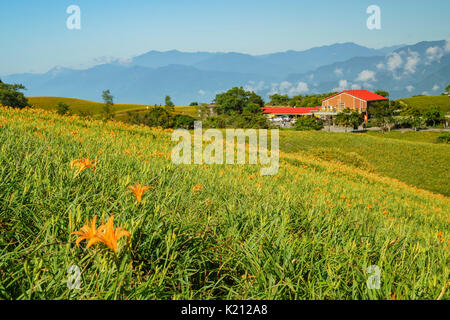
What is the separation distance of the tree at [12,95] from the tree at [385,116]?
59.9 metres

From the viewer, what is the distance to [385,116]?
5741 cm

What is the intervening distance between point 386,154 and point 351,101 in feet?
174

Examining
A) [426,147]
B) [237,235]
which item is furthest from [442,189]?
[237,235]

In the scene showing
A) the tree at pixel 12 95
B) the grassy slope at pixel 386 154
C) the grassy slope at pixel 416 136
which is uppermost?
the tree at pixel 12 95

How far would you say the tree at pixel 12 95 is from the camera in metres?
41.5

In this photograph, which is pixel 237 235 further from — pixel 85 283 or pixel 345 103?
pixel 345 103

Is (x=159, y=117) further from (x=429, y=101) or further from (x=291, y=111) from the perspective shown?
(x=429, y=101)

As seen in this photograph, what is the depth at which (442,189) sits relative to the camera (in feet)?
58.1

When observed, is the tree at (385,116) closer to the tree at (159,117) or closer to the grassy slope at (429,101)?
the grassy slope at (429,101)

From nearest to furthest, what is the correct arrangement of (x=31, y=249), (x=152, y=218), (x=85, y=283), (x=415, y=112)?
(x=85, y=283), (x=31, y=249), (x=152, y=218), (x=415, y=112)

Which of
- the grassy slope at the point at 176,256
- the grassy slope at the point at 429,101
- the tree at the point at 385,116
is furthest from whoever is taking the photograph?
the grassy slope at the point at 429,101

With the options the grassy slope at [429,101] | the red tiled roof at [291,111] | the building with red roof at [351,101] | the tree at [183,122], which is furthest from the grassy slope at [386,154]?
the grassy slope at [429,101]

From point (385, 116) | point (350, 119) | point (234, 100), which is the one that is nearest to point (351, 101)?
point (385, 116)

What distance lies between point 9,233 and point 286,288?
144cm
